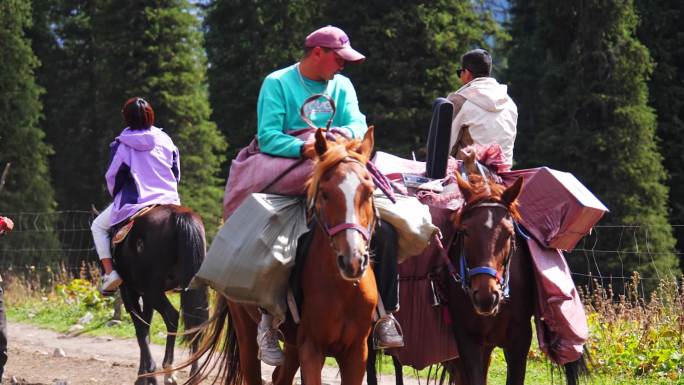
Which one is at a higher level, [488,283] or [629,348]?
[488,283]

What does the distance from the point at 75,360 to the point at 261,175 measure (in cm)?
573

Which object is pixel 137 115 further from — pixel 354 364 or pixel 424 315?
pixel 354 364

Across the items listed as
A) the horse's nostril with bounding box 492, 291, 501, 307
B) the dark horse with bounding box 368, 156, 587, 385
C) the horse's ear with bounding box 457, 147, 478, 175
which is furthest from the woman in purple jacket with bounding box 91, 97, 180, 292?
the horse's nostril with bounding box 492, 291, 501, 307

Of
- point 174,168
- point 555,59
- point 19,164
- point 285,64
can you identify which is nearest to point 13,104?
point 19,164

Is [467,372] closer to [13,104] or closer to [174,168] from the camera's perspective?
[174,168]

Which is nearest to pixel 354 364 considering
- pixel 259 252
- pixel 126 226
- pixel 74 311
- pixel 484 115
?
pixel 259 252

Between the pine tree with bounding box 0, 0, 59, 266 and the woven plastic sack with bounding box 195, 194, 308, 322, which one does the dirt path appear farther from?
the pine tree with bounding box 0, 0, 59, 266

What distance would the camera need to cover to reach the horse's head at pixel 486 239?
21.2 feet

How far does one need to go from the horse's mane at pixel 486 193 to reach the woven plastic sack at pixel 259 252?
115 cm

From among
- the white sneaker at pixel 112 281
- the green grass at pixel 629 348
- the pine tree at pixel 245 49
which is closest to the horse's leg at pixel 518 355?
→ the green grass at pixel 629 348

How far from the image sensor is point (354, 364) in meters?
6.22

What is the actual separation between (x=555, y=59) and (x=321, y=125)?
23240 mm

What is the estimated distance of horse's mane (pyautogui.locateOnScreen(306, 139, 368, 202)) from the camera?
5.95 meters

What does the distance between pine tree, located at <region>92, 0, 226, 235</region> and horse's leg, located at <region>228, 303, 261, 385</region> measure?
21.9m
